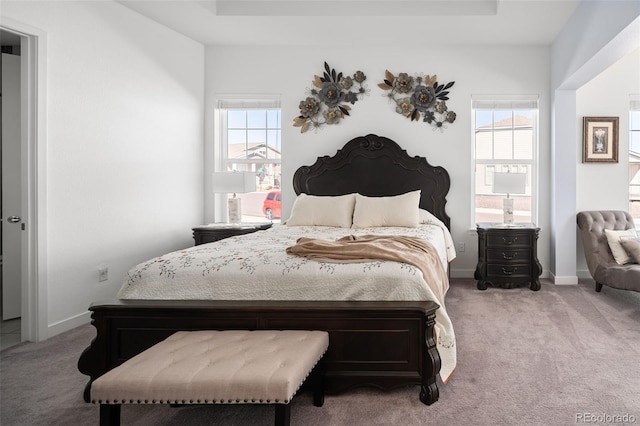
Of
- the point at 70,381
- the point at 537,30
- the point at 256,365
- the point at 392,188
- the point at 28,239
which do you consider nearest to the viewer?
the point at 256,365

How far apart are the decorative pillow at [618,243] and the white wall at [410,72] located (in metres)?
0.67

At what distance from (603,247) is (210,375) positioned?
170 inches

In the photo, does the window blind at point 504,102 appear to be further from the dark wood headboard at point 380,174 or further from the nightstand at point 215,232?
the nightstand at point 215,232

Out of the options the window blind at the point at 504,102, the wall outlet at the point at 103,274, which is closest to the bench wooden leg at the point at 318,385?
the wall outlet at the point at 103,274

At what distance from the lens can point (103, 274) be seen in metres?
3.58

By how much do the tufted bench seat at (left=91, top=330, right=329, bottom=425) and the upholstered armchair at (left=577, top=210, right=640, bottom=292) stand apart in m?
3.44

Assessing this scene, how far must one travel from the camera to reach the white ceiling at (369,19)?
3.95 m

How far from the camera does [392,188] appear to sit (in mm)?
4719

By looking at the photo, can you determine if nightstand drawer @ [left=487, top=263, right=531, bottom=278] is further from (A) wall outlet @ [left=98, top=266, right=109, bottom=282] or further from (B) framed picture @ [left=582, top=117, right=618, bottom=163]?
(A) wall outlet @ [left=98, top=266, right=109, bottom=282]

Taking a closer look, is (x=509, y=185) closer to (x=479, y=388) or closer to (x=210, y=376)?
(x=479, y=388)

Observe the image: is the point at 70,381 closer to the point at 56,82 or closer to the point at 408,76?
the point at 56,82

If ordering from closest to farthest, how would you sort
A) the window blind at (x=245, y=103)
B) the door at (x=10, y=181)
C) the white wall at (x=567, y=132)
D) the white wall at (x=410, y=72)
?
the door at (x=10, y=181) → the white wall at (x=567, y=132) → the white wall at (x=410, y=72) → the window blind at (x=245, y=103)

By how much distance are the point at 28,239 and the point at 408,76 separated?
12.9ft

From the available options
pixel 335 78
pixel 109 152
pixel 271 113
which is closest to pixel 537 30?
pixel 335 78
